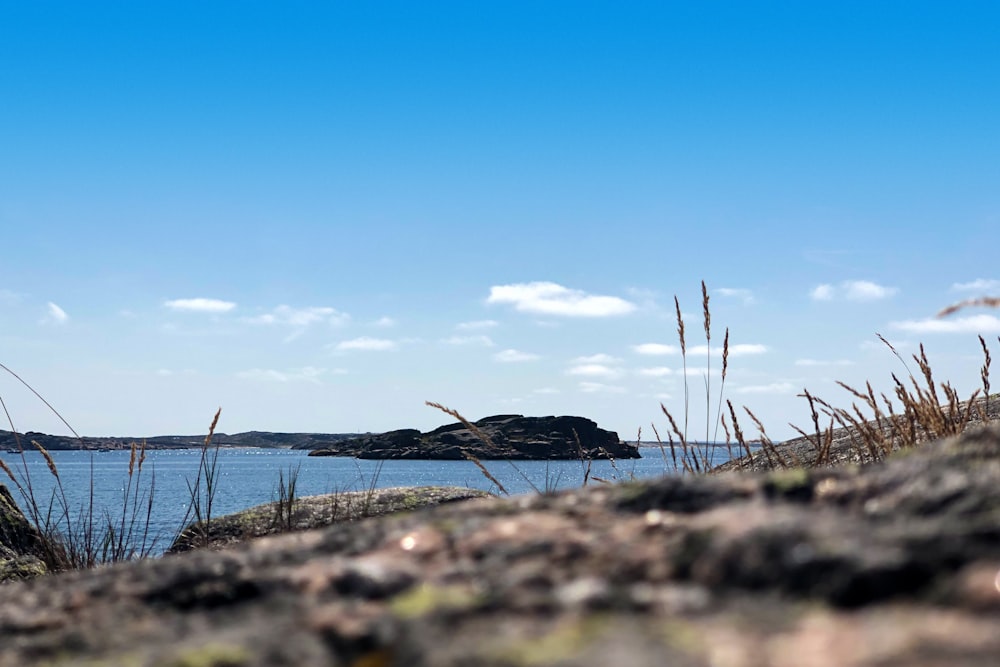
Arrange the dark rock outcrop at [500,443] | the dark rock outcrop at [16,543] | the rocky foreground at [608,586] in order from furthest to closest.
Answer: the dark rock outcrop at [500,443]
the dark rock outcrop at [16,543]
the rocky foreground at [608,586]

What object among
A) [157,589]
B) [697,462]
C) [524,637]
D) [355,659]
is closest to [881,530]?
[524,637]

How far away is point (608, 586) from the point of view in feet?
3.88

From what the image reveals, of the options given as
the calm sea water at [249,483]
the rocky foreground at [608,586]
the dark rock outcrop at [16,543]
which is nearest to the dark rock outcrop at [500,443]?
the calm sea water at [249,483]

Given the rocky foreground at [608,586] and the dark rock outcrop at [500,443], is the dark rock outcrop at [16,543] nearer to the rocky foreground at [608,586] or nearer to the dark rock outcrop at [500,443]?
the rocky foreground at [608,586]

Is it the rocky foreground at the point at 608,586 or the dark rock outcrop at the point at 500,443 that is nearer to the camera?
the rocky foreground at the point at 608,586


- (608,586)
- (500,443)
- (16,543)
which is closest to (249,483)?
(500,443)

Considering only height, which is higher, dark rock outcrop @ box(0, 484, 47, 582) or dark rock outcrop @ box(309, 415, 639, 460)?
dark rock outcrop @ box(309, 415, 639, 460)

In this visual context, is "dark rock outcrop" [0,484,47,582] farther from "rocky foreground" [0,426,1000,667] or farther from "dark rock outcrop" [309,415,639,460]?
"dark rock outcrop" [309,415,639,460]

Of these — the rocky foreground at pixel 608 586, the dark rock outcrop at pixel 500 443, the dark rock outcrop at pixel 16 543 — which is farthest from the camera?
the dark rock outcrop at pixel 500 443

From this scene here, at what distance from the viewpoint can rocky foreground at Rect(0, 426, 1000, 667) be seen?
964 mm

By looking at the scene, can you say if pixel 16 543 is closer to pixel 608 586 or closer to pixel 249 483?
pixel 608 586

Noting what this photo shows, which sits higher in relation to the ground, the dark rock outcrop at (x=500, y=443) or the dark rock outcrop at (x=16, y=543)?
the dark rock outcrop at (x=500, y=443)

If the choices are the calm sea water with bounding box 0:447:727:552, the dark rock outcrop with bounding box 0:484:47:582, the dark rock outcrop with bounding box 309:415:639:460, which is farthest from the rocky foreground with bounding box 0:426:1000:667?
the dark rock outcrop with bounding box 309:415:639:460

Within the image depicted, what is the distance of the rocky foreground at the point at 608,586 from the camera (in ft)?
3.16
